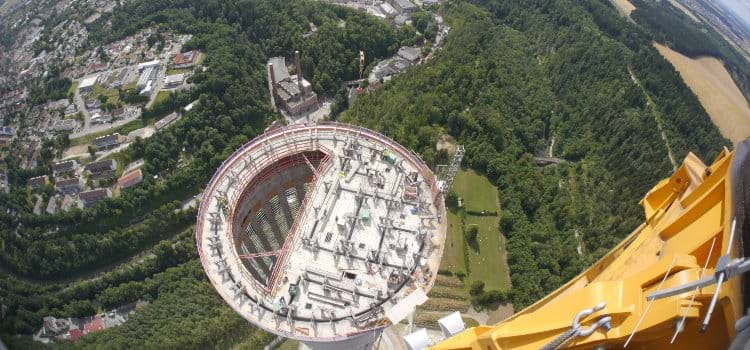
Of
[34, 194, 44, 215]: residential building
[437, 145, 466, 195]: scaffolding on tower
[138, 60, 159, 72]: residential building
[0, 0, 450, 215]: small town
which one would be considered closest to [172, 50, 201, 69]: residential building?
[0, 0, 450, 215]: small town

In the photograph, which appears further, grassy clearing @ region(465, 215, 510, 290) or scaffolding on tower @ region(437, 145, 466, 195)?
grassy clearing @ region(465, 215, 510, 290)

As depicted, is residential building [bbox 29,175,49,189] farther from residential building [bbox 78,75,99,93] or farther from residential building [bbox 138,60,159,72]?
residential building [bbox 138,60,159,72]

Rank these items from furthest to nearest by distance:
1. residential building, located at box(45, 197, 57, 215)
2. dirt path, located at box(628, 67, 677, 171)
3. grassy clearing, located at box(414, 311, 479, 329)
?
1. dirt path, located at box(628, 67, 677, 171)
2. residential building, located at box(45, 197, 57, 215)
3. grassy clearing, located at box(414, 311, 479, 329)

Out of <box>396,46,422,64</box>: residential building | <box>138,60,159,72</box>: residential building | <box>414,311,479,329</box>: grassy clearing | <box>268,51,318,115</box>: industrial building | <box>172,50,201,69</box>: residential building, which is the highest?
<box>396,46,422,64</box>: residential building

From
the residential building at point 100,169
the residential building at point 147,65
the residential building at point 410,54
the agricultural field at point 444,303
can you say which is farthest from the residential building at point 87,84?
the agricultural field at point 444,303

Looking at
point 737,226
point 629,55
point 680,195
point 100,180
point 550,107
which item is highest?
point 737,226

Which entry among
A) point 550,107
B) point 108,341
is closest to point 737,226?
point 108,341

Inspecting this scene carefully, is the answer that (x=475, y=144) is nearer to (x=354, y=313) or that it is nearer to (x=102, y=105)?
(x=354, y=313)
